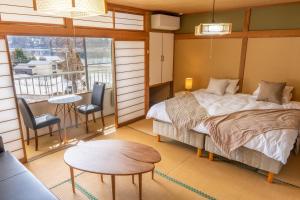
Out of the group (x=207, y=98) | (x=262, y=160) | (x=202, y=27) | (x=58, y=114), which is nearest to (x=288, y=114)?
(x=262, y=160)

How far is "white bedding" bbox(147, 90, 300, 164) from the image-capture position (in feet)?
7.98

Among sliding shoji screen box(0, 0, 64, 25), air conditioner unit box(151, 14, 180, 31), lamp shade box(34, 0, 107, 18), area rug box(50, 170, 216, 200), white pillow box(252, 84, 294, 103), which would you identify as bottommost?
area rug box(50, 170, 216, 200)

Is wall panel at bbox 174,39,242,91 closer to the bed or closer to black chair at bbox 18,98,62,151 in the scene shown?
the bed

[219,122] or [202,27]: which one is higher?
[202,27]

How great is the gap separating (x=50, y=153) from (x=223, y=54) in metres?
3.91

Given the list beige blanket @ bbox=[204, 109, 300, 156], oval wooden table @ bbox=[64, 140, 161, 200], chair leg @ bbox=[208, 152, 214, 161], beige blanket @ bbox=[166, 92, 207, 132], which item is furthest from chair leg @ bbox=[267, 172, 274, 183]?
oval wooden table @ bbox=[64, 140, 161, 200]

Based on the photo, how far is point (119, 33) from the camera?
406 cm

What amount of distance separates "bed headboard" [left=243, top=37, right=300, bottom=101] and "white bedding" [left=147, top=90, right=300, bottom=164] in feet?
1.52

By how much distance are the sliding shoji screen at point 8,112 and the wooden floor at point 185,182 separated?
0.37m

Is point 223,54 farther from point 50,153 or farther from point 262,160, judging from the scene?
point 50,153

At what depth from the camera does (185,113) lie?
10.8ft

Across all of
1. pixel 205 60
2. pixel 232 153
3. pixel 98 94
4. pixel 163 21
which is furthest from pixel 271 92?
pixel 98 94

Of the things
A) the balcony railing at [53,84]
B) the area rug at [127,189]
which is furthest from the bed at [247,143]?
the balcony railing at [53,84]

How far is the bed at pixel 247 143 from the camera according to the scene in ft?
8.07
